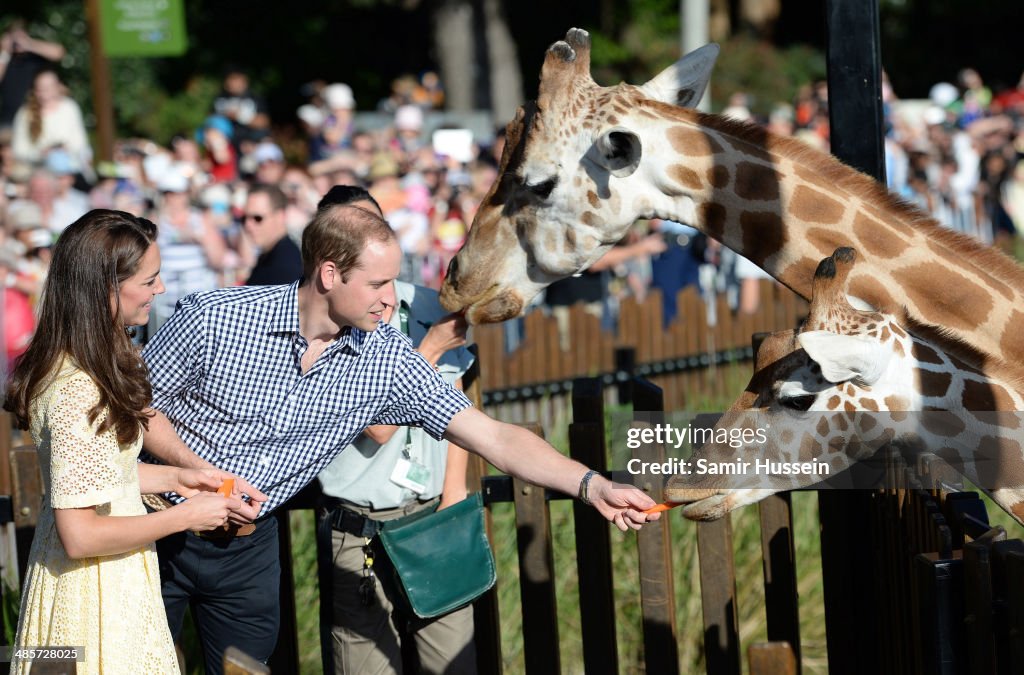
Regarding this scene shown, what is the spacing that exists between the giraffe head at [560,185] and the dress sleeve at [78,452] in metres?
1.92

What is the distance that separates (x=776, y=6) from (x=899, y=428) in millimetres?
28564

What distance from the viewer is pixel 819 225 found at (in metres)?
4.67

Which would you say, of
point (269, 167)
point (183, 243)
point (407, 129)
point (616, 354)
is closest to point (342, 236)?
point (616, 354)

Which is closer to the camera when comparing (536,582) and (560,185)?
(536,582)

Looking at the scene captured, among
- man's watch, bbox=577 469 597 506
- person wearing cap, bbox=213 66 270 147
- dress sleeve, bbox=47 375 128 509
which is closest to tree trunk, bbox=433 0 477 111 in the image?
person wearing cap, bbox=213 66 270 147

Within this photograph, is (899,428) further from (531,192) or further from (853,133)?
(531,192)

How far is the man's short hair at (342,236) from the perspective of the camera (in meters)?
3.88

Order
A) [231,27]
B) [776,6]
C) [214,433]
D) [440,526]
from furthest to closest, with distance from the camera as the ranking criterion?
[776,6], [231,27], [440,526], [214,433]

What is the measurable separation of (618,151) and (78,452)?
236 cm

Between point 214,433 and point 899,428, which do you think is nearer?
point 899,428

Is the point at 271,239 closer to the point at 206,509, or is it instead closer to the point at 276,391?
the point at 276,391

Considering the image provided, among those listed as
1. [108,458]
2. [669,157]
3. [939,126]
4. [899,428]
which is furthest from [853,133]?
[939,126]

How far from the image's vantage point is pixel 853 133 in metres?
4.39

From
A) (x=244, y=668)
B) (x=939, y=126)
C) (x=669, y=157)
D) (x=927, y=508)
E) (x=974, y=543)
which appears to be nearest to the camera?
(x=244, y=668)
